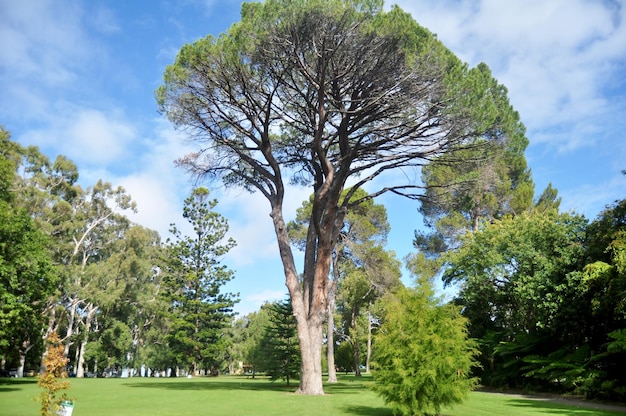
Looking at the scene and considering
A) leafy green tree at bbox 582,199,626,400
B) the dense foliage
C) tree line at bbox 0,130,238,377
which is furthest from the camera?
tree line at bbox 0,130,238,377

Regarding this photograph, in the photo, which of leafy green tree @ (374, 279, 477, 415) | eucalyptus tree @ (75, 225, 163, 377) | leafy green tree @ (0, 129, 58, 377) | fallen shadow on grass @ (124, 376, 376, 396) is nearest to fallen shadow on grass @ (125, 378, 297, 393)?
fallen shadow on grass @ (124, 376, 376, 396)

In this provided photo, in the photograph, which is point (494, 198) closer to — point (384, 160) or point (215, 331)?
point (384, 160)

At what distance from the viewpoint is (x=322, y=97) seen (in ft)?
50.0

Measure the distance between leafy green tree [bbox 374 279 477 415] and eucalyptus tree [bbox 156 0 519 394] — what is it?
728cm

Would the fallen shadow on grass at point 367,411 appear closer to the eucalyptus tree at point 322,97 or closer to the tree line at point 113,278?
the eucalyptus tree at point 322,97

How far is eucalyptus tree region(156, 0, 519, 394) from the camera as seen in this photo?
14797mm

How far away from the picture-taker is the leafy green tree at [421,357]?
919cm

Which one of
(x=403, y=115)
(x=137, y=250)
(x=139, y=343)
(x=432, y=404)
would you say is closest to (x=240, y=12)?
(x=403, y=115)

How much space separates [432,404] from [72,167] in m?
35.0

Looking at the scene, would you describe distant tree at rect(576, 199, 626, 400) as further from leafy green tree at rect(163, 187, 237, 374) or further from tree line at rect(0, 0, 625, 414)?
leafy green tree at rect(163, 187, 237, 374)

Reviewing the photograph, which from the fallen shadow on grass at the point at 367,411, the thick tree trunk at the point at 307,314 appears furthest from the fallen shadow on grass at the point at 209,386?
the fallen shadow on grass at the point at 367,411

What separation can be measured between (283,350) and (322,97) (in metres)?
14.1

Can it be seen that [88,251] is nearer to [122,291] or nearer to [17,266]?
[122,291]

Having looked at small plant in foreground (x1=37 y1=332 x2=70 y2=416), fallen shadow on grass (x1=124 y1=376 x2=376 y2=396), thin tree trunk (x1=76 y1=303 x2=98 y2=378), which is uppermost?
thin tree trunk (x1=76 y1=303 x2=98 y2=378)
